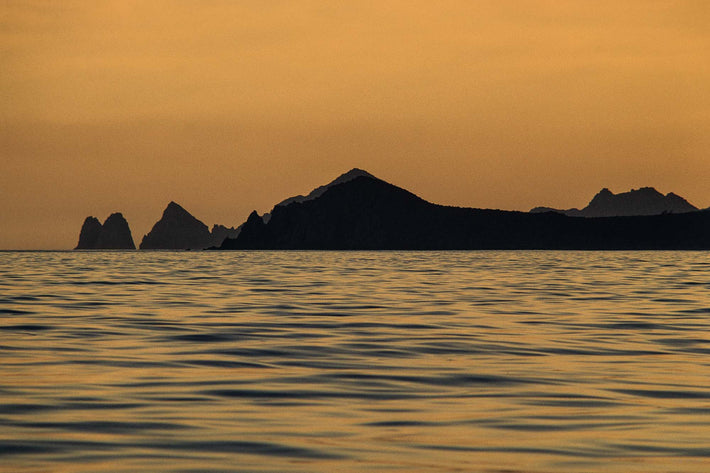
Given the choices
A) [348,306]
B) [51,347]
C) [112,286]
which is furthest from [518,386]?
[112,286]

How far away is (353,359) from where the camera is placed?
65.5 feet

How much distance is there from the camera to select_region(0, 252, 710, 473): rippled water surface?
36.6 ft

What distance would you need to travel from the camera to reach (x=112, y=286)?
51438 millimetres

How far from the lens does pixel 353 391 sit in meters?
15.8

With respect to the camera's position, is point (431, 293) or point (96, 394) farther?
point (431, 293)

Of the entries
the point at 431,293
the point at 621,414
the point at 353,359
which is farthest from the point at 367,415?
the point at 431,293

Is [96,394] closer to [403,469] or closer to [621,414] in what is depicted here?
[403,469]

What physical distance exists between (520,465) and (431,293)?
33199 millimetres

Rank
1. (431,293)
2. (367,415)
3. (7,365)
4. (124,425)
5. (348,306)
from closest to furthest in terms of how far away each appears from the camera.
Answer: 1. (124,425)
2. (367,415)
3. (7,365)
4. (348,306)
5. (431,293)

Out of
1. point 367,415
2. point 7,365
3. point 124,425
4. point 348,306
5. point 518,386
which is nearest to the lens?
point 124,425

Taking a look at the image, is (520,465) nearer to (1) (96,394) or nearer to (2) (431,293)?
(1) (96,394)

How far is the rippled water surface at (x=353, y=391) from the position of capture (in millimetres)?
11156

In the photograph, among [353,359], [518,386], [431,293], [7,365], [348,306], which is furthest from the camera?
[431,293]

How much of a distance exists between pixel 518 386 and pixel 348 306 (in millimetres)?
19122
